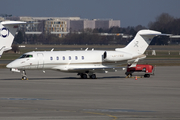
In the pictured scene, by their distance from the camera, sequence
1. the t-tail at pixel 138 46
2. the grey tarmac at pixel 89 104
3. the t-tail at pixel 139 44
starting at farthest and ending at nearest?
the t-tail at pixel 139 44 → the t-tail at pixel 138 46 → the grey tarmac at pixel 89 104

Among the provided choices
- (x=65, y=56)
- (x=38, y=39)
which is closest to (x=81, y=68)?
(x=65, y=56)

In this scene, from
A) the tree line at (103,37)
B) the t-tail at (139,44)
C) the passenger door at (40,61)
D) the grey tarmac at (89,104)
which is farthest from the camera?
the tree line at (103,37)

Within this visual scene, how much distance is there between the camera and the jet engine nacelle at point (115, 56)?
3666 cm

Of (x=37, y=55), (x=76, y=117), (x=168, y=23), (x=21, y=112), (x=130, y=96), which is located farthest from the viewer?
(x=168, y=23)

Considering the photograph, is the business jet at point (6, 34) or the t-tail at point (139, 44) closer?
the business jet at point (6, 34)

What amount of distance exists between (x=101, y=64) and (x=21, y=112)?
67.7 feet

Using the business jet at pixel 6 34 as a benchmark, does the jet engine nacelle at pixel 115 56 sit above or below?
below

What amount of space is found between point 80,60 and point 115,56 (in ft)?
10.9

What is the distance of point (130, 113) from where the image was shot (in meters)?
16.7

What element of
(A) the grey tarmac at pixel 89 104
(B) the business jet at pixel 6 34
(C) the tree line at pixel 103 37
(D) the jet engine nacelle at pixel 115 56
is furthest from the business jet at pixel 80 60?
(C) the tree line at pixel 103 37

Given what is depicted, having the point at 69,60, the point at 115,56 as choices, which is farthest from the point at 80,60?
the point at 115,56

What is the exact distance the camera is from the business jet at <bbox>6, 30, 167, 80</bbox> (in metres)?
34.9

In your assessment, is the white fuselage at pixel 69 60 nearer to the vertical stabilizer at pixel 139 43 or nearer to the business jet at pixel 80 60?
the business jet at pixel 80 60

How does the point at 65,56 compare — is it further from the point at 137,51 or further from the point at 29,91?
the point at 29,91
